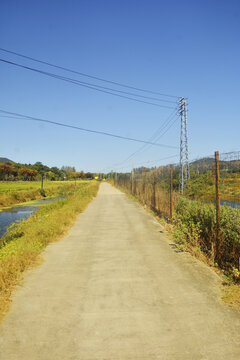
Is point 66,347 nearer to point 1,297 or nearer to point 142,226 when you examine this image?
point 1,297

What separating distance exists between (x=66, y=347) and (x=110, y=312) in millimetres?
847

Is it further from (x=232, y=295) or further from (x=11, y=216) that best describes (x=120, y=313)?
(x=11, y=216)

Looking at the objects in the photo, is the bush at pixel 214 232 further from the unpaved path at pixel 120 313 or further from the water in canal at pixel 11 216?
the water in canal at pixel 11 216

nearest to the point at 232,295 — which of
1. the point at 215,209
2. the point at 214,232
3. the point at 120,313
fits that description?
the point at 120,313

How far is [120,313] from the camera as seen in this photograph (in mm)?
3287

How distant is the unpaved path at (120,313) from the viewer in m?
2.57

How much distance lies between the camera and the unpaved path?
2.57 meters

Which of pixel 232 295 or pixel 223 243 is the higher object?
pixel 223 243

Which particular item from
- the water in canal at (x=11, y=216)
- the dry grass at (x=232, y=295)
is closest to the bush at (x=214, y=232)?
the dry grass at (x=232, y=295)

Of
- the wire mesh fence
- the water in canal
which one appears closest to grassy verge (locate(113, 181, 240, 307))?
the wire mesh fence

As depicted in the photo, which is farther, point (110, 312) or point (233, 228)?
point (233, 228)

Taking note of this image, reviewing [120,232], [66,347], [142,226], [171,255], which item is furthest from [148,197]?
[66,347]

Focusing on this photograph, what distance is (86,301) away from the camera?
3631mm

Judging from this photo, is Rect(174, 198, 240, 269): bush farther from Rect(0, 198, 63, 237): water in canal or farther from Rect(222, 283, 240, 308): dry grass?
Rect(0, 198, 63, 237): water in canal
